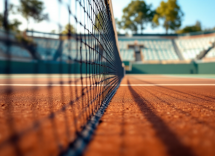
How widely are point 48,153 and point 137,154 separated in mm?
405

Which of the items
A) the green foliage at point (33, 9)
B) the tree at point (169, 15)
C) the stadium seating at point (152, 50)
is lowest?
the green foliage at point (33, 9)

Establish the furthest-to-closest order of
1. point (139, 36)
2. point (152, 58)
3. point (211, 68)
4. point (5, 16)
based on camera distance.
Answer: point (139, 36) → point (152, 58) → point (211, 68) → point (5, 16)

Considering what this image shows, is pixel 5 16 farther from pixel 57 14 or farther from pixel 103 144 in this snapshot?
pixel 103 144

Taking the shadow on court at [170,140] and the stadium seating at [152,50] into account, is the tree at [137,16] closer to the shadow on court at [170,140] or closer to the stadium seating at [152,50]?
the stadium seating at [152,50]

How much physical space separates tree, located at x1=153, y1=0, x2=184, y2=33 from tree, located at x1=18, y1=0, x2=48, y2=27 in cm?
3113

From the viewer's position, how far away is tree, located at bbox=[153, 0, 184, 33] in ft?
93.9

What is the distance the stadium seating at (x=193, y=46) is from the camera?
22030mm

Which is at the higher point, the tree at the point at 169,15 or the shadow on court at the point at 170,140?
the tree at the point at 169,15

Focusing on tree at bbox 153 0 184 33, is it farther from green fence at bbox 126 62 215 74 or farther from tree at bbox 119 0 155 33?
green fence at bbox 126 62 215 74

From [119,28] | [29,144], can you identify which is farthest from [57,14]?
[119,28]

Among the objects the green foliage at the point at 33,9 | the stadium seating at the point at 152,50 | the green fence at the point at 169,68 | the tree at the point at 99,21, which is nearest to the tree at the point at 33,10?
the green foliage at the point at 33,9

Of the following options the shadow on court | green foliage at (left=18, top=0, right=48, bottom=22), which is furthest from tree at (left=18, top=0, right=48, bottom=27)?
the shadow on court

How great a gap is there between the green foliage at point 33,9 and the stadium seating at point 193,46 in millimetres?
23635

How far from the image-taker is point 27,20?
0.82 metres
